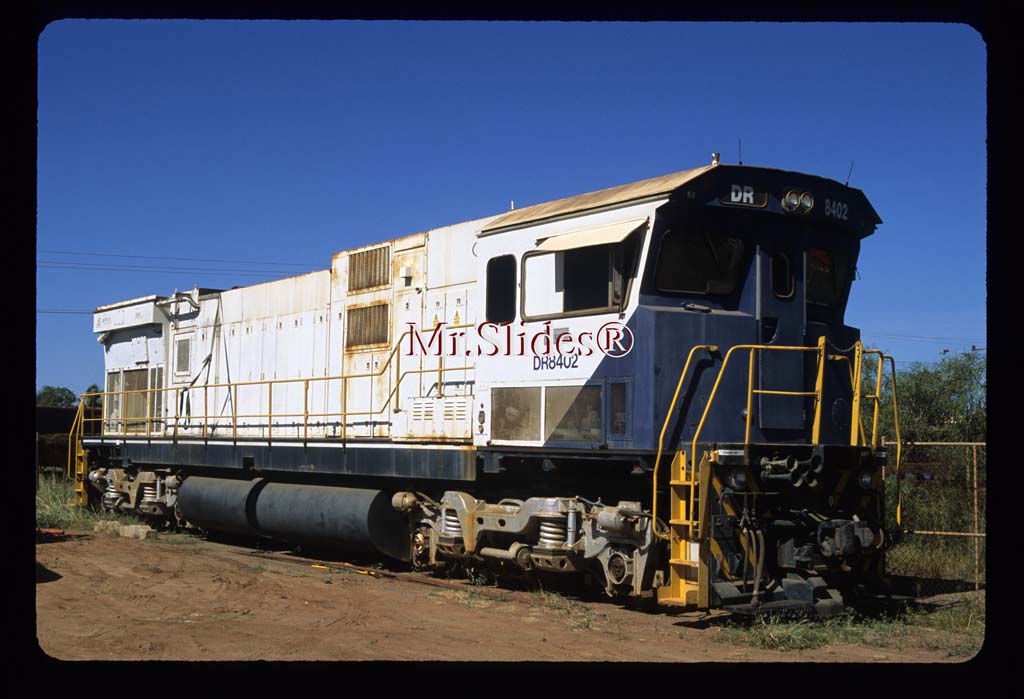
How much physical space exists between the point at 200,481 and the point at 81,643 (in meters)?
8.95

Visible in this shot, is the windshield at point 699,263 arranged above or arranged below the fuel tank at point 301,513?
above

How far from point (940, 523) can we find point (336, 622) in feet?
30.3

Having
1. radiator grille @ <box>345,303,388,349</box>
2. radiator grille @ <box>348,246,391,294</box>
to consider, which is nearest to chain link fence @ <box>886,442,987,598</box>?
radiator grille @ <box>345,303,388,349</box>

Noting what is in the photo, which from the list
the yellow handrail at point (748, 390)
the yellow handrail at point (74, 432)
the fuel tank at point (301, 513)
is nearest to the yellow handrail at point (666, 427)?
the yellow handrail at point (748, 390)

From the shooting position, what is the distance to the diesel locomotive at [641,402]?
9.73m

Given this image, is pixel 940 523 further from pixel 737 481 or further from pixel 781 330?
pixel 737 481

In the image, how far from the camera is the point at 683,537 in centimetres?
943

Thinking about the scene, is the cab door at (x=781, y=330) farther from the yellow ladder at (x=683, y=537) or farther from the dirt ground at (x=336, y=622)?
the dirt ground at (x=336, y=622)

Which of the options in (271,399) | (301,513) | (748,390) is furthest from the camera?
(271,399)

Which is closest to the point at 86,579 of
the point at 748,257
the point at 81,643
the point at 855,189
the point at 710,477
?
the point at 81,643

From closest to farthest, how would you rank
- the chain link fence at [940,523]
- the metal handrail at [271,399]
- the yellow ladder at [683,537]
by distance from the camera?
the yellow ladder at [683,537] < the chain link fence at [940,523] < the metal handrail at [271,399]

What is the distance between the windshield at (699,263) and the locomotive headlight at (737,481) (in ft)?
6.17

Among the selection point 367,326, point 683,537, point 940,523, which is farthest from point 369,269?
point 940,523

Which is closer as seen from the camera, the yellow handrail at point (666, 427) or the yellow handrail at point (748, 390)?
the yellow handrail at point (748, 390)
